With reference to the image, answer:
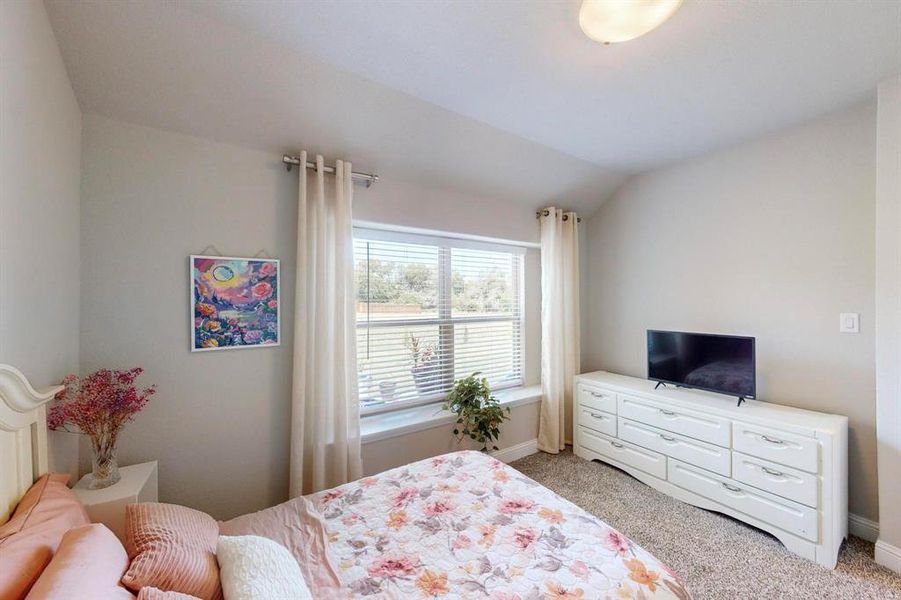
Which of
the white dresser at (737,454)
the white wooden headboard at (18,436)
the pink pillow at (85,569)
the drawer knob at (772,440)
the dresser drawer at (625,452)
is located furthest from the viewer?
the dresser drawer at (625,452)

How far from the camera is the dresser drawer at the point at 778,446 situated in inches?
78.3

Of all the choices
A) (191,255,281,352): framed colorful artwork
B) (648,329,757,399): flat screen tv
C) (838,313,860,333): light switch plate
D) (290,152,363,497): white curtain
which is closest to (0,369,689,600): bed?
(290,152,363,497): white curtain

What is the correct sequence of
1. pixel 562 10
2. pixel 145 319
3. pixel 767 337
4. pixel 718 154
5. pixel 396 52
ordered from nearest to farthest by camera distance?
pixel 562 10
pixel 396 52
pixel 145 319
pixel 767 337
pixel 718 154

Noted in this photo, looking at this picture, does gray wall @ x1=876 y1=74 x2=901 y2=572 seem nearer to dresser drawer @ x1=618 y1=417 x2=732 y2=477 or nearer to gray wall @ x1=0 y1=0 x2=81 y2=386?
dresser drawer @ x1=618 y1=417 x2=732 y2=477

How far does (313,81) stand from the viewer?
189 centimetres

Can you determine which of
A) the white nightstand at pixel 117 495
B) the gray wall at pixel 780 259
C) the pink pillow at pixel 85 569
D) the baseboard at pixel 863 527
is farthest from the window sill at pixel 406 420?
the baseboard at pixel 863 527

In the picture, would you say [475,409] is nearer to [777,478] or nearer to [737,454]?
[737,454]

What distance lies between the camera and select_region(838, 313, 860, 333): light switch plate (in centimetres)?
219

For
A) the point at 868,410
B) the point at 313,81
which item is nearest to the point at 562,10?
the point at 313,81

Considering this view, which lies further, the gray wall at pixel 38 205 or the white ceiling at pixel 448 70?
the white ceiling at pixel 448 70

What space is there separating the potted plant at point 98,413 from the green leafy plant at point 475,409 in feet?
6.37

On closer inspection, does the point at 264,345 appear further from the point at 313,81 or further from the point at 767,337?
the point at 767,337

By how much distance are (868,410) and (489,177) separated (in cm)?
288

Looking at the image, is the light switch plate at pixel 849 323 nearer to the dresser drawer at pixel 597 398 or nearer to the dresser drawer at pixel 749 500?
the dresser drawer at pixel 749 500
